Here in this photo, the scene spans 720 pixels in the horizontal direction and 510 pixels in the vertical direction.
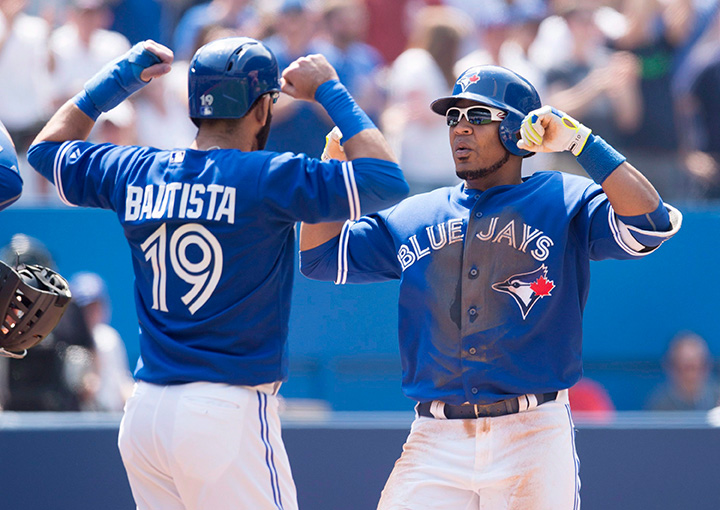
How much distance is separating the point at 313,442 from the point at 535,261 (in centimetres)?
179

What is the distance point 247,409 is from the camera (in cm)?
288

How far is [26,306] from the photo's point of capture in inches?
125

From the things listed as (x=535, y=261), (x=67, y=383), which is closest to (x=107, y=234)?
(x=67, y=383)

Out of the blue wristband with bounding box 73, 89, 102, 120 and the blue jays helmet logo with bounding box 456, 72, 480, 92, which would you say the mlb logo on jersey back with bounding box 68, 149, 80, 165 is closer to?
the blue wristband with bounding box 73, 89, 102, 120

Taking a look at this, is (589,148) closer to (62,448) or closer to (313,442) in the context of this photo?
(313,442)

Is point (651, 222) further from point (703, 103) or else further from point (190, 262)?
point (703, 103)

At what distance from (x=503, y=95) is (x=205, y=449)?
163 cm

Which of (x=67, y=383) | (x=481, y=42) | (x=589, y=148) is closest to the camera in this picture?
(x=589, y=148)

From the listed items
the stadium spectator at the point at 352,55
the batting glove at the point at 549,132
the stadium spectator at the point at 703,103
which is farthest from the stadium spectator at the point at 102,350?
the stadium spectator at the point at 703,103

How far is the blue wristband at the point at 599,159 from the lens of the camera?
10.1ft

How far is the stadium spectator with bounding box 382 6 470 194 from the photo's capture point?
709 cm

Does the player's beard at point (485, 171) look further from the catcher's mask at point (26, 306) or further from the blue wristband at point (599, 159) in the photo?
the catcher's mask at point (26, 306)

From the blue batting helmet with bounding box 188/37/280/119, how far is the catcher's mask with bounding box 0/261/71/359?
0.79 m

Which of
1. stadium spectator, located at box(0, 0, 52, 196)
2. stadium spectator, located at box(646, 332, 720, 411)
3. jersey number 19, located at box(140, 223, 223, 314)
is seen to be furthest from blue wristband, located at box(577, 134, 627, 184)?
stadium spectator, located at box(0, 0, 52, 196)
